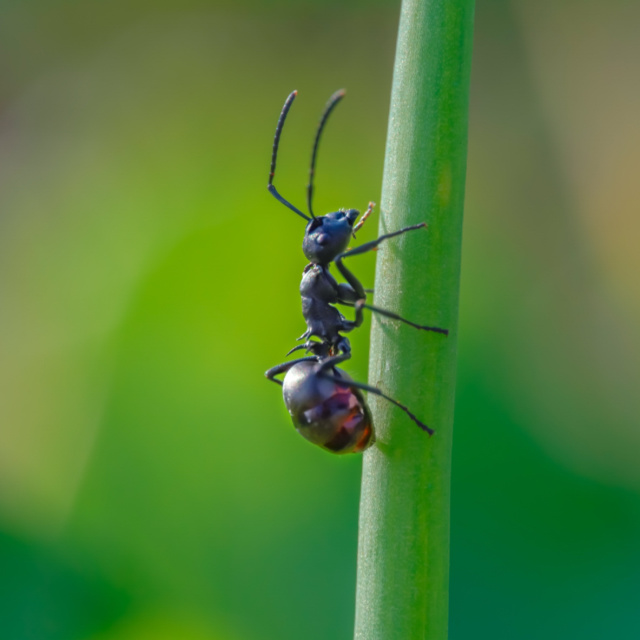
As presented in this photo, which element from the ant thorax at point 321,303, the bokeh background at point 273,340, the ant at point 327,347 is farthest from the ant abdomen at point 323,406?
the bokeh background at point 273,340

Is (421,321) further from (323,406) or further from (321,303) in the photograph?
(321,303)

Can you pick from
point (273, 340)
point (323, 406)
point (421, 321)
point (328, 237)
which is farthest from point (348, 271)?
point (421, 321)

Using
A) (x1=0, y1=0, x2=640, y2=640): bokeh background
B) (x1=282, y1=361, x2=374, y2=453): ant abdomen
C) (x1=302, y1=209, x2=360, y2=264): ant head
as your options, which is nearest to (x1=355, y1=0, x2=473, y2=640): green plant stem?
(x1=282, y1=361, x2=374, y2=453): ant abdomen

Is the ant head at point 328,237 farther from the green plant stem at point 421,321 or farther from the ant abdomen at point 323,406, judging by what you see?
the green plant stem at point 421,321

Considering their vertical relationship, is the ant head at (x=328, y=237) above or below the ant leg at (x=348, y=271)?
above

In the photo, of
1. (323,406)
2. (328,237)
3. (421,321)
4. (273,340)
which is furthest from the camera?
(273,340)

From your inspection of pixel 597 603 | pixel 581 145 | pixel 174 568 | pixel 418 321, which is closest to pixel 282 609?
pixel 174 568
